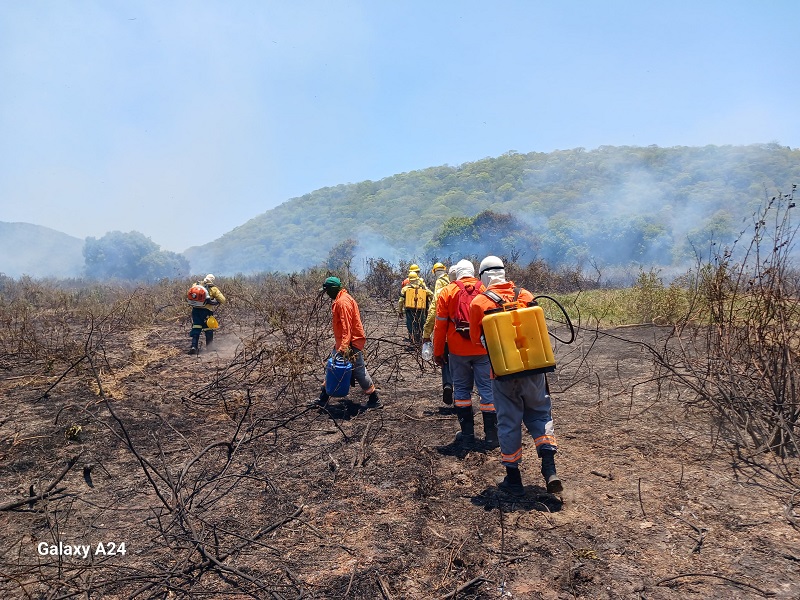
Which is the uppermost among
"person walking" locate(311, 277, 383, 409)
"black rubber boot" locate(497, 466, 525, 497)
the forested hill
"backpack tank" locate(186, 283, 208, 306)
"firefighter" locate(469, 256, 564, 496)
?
the forested hill

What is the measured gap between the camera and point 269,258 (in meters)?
79.8

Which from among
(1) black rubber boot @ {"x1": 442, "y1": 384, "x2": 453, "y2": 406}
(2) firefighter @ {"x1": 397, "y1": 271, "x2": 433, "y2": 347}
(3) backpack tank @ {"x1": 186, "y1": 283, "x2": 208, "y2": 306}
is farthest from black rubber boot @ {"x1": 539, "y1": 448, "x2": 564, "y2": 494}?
(3) backpack tank @ {"x1": 186, "y1": 283, "x2": 208, "y2": 306}

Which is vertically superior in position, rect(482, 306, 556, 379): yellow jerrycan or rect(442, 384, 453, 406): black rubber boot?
rect(482, 306, 556, 379): yellow jerrycan

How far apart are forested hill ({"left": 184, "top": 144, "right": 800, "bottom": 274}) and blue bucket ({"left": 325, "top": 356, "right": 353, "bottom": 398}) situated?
8.74 metres

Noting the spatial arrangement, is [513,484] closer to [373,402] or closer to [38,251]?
[373,402]

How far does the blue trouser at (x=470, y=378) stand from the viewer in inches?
188

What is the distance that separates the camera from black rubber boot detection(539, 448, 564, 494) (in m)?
3.58

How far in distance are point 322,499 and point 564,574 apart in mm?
1805

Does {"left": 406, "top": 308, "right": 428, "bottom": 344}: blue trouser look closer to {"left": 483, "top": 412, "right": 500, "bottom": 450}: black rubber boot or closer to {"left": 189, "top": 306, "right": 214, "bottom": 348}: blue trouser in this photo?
{"left": 483, "top": 412, "right": 500, "bottom": 450}: black rubber boot

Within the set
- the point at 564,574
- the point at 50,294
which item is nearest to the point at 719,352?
the point at 564,574

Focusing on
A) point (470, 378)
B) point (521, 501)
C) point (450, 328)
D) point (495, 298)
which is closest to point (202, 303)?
point (450, 328)

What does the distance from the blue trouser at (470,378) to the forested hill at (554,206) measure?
809cm

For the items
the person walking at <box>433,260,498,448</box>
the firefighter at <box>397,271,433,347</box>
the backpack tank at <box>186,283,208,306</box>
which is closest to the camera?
the person walking at <box>433,260,498,448</box>

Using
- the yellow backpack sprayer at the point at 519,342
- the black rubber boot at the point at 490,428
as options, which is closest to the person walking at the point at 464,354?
the black rubber boot at the point at 490,428
